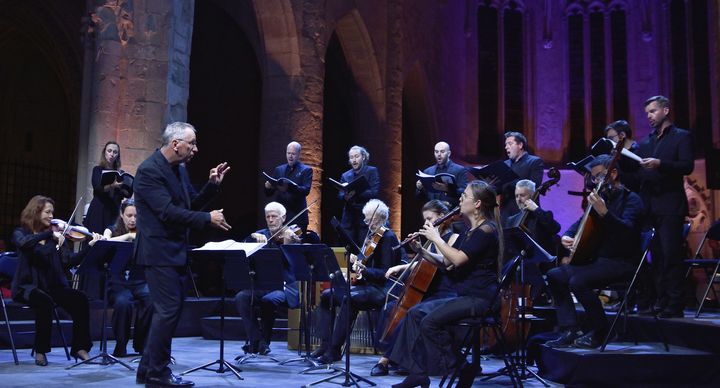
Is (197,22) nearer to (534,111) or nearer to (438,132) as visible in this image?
(438,132)

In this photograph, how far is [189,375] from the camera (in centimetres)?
607

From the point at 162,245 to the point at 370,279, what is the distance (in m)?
2.31

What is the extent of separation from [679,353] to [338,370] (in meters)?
2.54

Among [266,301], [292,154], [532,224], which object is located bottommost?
[266,301]

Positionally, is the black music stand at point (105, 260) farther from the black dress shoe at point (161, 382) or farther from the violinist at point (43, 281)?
the black dress shoe at point (161, 382)

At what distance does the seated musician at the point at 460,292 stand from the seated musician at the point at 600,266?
991mm

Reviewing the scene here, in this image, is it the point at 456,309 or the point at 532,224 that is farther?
the point at 532,224

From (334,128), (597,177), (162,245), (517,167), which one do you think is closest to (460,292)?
(597,177)

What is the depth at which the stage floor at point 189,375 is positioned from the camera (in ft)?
18.3

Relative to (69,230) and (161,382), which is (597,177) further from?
(69,230)

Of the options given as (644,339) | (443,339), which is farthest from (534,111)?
(443,339)

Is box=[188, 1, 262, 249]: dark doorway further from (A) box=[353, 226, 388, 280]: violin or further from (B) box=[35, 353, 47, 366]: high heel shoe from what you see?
(B) box=[35, 353, 47, 366]: high heel shoe

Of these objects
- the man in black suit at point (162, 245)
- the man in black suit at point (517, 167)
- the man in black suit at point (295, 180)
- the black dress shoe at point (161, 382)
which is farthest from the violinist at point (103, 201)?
the man in black suit at point (517, 167)

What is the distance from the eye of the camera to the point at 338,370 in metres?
6.00
